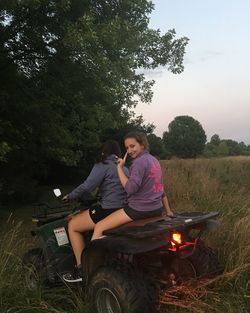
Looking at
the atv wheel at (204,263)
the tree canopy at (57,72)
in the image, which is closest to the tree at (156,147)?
the tree canopy at (57,72)

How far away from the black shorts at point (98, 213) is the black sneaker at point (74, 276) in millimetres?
560

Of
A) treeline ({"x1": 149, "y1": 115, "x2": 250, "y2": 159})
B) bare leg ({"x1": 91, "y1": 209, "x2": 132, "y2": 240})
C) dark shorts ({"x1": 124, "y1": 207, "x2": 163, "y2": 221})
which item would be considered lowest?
bare leg ({"x1": 91, "y1": 209, "x2": 132, "y2": 240})

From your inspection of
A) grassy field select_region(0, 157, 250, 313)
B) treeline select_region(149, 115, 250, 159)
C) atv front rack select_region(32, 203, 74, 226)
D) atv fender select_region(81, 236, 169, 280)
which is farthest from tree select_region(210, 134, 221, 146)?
atv fender select_region(81, 236, 169, 280)

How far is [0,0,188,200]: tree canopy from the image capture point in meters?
12.8

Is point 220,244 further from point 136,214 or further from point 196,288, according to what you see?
point 136,214

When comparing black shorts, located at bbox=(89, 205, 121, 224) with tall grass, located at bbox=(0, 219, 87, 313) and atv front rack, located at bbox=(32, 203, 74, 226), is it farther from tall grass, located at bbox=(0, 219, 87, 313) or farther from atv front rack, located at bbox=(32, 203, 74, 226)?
tall grass, located at bbox=(0, 219, 87, 313)

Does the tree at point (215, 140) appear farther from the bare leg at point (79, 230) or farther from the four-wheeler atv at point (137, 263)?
the bare leg at point (79, 230)

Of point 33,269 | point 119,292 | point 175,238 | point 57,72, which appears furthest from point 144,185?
point 57,72

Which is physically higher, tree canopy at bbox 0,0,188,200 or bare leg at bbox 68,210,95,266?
tree canopy at bbox 0,0,188,200

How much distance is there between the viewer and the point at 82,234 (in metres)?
5.20

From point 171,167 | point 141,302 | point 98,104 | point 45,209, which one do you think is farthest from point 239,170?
point 141,302

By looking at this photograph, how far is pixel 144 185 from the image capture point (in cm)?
475

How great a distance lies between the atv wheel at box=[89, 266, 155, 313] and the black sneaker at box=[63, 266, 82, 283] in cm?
55

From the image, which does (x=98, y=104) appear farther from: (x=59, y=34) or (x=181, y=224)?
(x=181, y=224)
